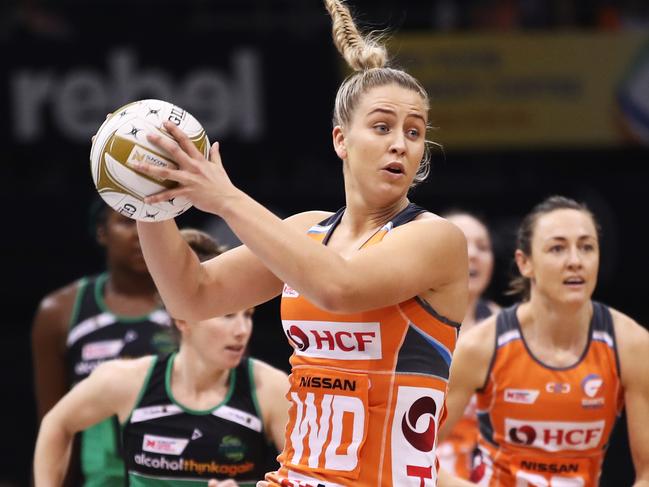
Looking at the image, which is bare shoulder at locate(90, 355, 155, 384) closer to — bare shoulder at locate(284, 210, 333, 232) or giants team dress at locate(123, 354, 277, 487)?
giants team dress at locate(123, 354, 277, 487)

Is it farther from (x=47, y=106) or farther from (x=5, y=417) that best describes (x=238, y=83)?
(x=5, y=417)

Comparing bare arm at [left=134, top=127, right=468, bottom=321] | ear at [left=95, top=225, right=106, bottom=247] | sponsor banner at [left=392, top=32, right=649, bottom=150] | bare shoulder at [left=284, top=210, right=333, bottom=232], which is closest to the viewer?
bare arm at [left=134, top=127, right=468, bottom=321]

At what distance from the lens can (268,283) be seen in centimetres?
325

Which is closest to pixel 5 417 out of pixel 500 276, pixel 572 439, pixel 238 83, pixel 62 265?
pixel 62 265

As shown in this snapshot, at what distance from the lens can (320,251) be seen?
8.66 ft

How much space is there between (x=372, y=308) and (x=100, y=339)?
9.76 ft

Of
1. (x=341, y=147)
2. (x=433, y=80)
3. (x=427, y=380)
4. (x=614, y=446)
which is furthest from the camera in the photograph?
(x=433, y=80)

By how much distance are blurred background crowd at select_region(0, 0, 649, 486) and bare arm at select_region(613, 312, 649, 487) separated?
3544 mm

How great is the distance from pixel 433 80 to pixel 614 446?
2.75 metres

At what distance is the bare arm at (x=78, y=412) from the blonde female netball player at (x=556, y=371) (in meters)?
1.19

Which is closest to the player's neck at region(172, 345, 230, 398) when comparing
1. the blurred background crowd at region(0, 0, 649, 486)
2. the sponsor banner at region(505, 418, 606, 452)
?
the sponsor banner at region(505, 418, 606, 452)

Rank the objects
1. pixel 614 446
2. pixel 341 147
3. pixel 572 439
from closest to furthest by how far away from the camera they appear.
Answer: pixel 341 147 → pixel 572 439 → pixel 614 446

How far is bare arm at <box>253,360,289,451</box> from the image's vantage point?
160 inches

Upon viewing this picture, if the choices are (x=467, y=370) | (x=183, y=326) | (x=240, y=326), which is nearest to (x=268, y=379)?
(x=240, y=326)
